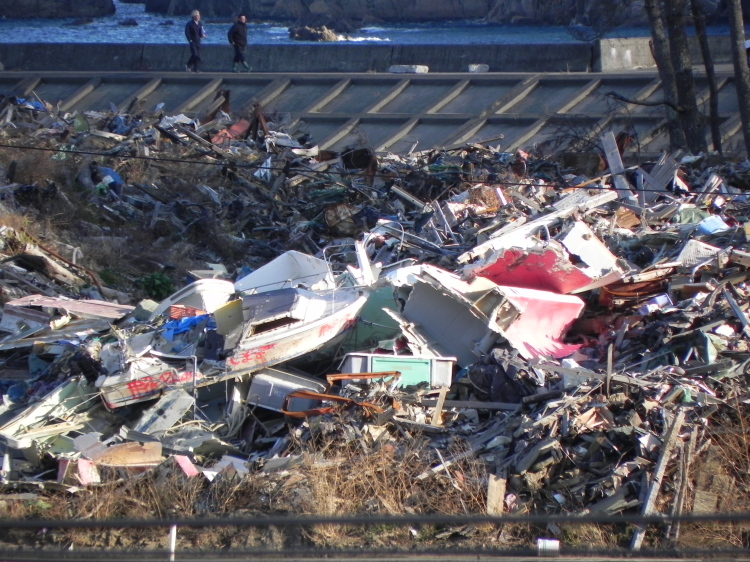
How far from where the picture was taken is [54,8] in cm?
3844

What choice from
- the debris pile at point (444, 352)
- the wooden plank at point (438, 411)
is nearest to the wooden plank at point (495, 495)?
the debris pile at point (444, 352)

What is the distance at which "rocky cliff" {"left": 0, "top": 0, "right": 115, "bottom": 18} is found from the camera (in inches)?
1485

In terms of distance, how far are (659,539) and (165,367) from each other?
152 inches

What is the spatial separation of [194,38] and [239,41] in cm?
98

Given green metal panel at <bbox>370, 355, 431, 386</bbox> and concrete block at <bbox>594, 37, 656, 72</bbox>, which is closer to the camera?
green metal panel at <bbox>370, 355, 431, 386</bbox>

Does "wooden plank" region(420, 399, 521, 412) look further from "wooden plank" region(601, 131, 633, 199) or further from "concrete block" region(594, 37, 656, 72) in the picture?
"concrete block" region(594, 37, 656, 72)

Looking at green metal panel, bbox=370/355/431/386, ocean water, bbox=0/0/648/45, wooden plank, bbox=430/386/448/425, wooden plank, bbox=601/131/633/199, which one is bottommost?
wooden plank, bbox=430/386/448/425

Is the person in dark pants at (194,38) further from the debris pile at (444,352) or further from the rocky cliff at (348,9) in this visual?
the rocky cliff at (348,9)

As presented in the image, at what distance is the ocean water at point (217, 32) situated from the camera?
31.8 m

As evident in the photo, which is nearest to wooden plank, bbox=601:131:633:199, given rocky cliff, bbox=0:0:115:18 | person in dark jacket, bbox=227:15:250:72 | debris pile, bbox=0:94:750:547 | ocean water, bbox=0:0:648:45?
debris pile, bbox=0:94:750:547

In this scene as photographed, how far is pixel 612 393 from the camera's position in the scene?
6.22 meters

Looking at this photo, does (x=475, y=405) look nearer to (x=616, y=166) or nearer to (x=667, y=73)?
(x=616, y=166)

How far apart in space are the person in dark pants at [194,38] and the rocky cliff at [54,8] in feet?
73.7

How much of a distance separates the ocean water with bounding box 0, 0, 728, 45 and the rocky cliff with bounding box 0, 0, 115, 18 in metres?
0.55
